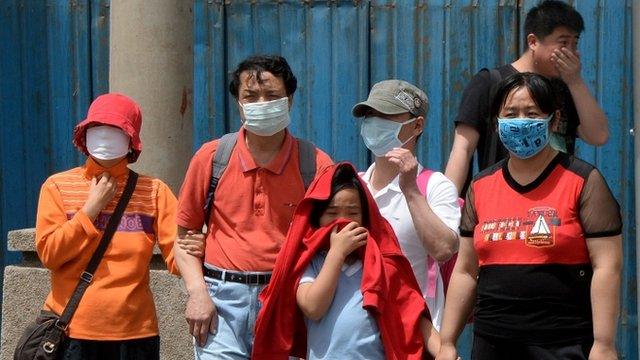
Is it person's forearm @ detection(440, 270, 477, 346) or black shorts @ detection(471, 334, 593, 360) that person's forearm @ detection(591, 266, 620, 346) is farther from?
person's forearm @ detection(440, 270, 477, 346)

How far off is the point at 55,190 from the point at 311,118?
257 cm

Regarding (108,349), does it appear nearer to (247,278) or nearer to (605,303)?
(247,278)

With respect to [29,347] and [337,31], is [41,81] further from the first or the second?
[29,347]

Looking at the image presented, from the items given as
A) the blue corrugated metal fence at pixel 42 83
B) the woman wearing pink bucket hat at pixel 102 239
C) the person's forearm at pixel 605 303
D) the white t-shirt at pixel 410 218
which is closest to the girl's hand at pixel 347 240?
the white t-shirt at pixel 410 218

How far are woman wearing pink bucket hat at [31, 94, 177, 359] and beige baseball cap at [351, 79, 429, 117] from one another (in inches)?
39.8

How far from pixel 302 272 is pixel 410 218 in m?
0.51

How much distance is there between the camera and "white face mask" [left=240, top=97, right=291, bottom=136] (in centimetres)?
478

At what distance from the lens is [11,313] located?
6.70 m

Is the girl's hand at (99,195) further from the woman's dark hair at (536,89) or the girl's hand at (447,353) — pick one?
the woman's dark hair at (536,89)

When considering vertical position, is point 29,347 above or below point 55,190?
below

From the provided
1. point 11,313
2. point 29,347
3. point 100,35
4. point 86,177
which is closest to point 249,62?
point 86,177

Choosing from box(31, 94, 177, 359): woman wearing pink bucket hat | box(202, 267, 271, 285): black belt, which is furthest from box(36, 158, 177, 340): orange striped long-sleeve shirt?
box(202, 267, 271, 285): black belt

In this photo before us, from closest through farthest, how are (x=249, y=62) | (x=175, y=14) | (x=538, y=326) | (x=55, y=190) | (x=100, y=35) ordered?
(x=538, y=326), (x=249, y=62), (x=55, y=190), (x=175, y=14), (x=100, y=35)

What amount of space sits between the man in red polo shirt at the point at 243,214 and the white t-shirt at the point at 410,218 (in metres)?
0.30
